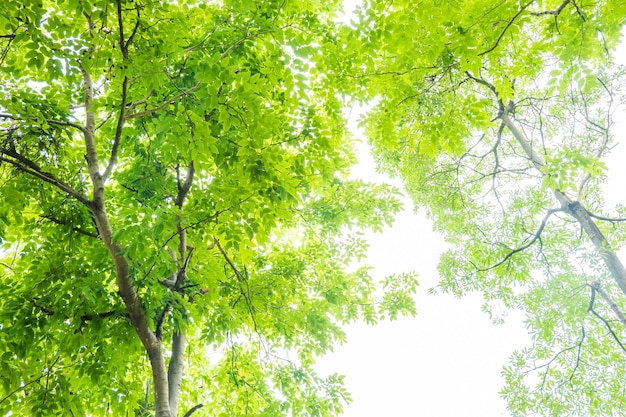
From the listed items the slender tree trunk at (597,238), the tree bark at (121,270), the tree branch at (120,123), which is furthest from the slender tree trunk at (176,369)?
the slender tree trunk at (597,238)

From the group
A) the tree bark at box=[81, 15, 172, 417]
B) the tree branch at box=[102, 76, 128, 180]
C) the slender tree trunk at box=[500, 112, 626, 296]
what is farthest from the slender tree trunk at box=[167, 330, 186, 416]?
the slender tree trunk at box=[500, 112, 626, 296]

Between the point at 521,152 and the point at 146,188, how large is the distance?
7.84m

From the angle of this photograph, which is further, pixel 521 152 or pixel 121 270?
pixel 521 152

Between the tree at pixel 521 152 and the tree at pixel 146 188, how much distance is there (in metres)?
0.91

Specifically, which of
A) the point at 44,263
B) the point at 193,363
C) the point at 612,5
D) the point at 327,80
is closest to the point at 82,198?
the point at 44,263

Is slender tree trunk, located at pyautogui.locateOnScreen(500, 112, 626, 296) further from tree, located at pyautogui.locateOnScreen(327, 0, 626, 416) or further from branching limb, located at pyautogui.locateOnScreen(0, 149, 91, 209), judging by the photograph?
branching limb, located at pyautogui.locateOnScreen(0, 149, 91, 209)

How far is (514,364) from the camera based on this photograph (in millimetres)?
6492

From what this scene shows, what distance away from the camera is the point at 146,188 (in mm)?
4516

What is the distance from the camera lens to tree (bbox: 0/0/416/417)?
2.82 meters

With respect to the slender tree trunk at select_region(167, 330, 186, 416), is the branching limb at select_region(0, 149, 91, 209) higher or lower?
higher

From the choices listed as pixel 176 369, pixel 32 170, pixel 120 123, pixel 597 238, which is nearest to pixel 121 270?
pixel 32 170

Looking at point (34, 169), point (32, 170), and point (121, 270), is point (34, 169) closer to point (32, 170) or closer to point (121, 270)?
point (32, 170)

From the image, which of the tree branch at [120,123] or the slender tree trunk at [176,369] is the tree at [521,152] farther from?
the slender tree trunk at [176,369]

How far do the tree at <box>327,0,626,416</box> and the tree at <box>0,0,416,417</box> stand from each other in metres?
0.91
